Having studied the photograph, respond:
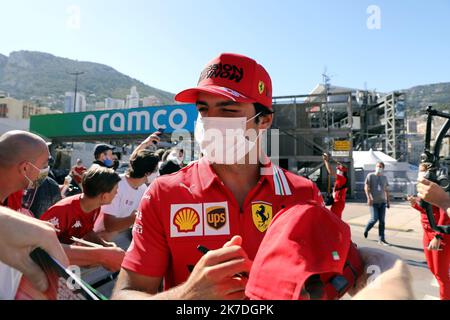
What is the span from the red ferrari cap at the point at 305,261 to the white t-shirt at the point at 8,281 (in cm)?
53

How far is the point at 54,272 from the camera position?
0.68 metres

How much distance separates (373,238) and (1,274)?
8305 mm

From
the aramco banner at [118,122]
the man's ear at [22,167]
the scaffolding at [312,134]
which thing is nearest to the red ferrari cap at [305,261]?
the man's ear at [22,167]

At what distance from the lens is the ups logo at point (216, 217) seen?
1430mm

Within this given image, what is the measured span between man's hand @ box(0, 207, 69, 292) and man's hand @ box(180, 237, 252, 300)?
1.22 feet

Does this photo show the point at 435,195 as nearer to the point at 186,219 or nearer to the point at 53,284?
the point at 186,219

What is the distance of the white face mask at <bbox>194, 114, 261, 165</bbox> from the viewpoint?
165cm

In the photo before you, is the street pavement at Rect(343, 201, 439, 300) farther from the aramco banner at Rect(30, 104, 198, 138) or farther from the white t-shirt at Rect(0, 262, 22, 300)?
the aramco banner at Rect(30, 104, 198, 138)

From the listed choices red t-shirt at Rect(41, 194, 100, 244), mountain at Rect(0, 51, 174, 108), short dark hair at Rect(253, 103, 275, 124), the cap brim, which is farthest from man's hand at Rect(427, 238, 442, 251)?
mountain at Rect(0, 51, 174, 108)

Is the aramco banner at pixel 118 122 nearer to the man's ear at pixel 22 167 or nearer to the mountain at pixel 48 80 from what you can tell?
the man's ear at pixel 22 167

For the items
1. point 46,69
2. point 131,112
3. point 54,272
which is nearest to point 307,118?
→ point 131,112

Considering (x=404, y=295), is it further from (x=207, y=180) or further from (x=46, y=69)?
(x=46, y=69)
